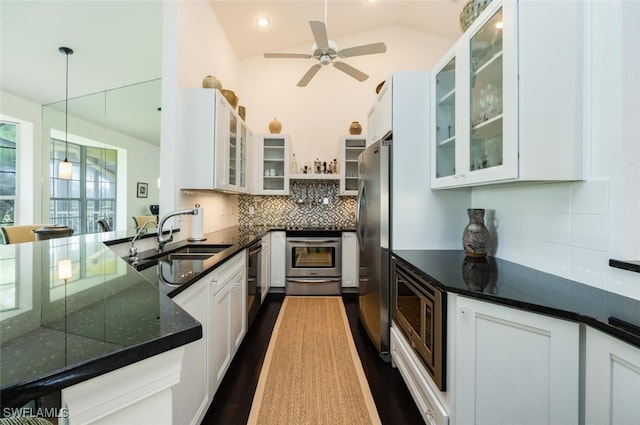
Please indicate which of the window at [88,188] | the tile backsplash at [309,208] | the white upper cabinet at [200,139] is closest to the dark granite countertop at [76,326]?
the white upper cabinet at [200,139]

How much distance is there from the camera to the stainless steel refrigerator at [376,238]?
7.12 ft

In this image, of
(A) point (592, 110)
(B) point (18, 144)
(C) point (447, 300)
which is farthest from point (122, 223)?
(A) point (592, 110)

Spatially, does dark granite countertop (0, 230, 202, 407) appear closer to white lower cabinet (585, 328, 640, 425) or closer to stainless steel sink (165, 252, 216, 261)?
stainless steel sink (165, 252, 216, 261)

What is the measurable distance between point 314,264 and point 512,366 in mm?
2849

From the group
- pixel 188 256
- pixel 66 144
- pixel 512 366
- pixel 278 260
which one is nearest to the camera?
pixel 512 366

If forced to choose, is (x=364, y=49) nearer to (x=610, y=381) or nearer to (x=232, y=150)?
(x=232, y=150)

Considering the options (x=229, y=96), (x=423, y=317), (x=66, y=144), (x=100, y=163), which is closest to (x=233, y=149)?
(x=229, y=96)

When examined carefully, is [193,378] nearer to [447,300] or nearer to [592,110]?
[447,300]

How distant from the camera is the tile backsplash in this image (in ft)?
14.5

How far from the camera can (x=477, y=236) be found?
1.85 m

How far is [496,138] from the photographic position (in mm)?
1493

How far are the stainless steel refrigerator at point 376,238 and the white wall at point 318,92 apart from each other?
1.98m

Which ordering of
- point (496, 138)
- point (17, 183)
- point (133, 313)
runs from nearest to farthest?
point (133, 313) < point (496, 138) < point (17, 183)

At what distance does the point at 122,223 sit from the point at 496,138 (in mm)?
5511
